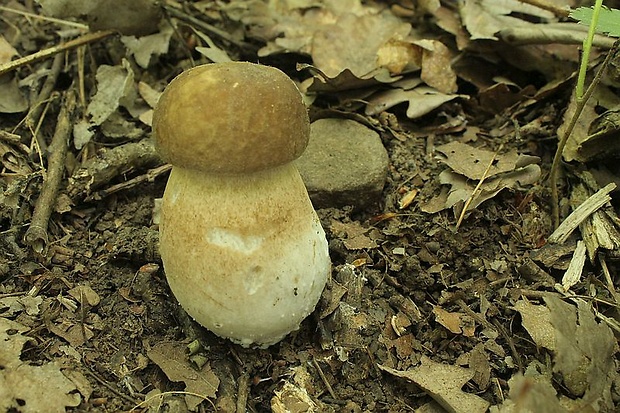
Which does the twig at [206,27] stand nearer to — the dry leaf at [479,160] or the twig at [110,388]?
the dry leaf at [479,160]

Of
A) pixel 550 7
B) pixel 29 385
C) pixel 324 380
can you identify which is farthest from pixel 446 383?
pixel 550 7

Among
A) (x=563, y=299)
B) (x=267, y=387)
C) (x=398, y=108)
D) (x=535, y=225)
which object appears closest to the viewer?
(x=267, y=387)

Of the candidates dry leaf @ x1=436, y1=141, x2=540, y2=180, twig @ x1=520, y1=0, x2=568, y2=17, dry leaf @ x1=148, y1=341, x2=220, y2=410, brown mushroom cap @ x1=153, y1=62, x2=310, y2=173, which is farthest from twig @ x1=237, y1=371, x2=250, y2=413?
twig @ x1=520, y1=0, x2=568, y2=17

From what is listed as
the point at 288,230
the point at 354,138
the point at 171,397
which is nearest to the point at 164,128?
the point at 288,230

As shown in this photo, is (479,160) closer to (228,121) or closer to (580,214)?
(580,214)

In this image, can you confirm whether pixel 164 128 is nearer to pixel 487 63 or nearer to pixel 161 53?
pixel 161 53

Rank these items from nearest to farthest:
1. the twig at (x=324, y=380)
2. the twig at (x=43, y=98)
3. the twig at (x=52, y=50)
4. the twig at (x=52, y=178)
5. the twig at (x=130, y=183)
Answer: the twig at (x=324, y=380) < the twig at (x=52, y=178) < the twig at (x=130, y=183) < the twig at (x=43, y=98) < the twig at (x=52, y=50)

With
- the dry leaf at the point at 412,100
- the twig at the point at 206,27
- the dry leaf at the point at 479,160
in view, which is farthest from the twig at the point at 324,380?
the twig at the point at 206,27
